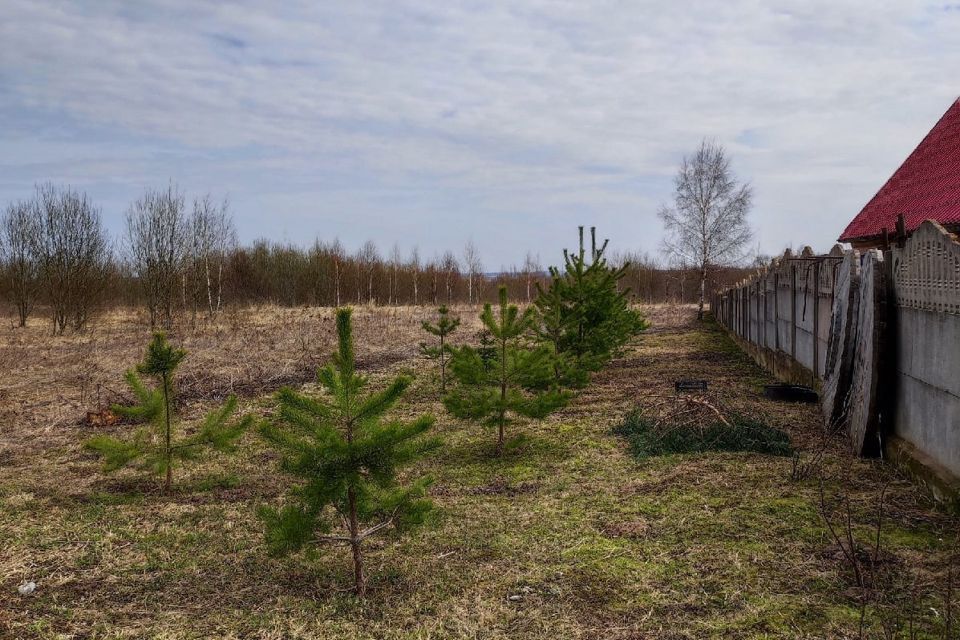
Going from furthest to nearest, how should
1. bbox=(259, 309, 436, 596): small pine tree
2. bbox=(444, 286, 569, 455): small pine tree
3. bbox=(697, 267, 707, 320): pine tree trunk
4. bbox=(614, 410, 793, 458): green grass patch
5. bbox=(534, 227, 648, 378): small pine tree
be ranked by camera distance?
bbox=(697, 267, 707, 320): pine tree trunk
bbox=(534, 227, 648, 378): small pine tree
bbox=(444, 286, 569, 455): small pine tree
bbox=(614, 410, 793, 458): green grass patch
bbox=(259, 309, 436, 596): small pine tree

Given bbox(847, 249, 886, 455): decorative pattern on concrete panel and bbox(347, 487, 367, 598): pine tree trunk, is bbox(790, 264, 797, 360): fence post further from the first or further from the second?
bbox(347, 487, 367, 598): pine tree trunk

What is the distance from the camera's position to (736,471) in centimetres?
622

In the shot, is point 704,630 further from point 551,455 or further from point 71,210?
point 71,210

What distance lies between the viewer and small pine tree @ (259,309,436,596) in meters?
3.83

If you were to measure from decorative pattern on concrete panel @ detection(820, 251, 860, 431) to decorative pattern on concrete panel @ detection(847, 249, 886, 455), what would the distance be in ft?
0.35

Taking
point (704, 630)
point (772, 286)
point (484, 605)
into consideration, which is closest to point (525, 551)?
point (484, 605)

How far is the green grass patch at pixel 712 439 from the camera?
22.8 feet

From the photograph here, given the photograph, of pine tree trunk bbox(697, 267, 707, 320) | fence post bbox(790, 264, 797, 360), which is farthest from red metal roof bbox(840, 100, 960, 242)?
pine tree trunk bbox(697, 267, 707, 320)

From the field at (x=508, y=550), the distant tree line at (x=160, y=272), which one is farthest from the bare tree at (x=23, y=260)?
the field at (x=508, y=550)

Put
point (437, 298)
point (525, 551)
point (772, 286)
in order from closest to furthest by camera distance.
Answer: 1. point (525, 551)
2. point (772, 286)
3. point (437, 298)

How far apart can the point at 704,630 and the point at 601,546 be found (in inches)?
49.0

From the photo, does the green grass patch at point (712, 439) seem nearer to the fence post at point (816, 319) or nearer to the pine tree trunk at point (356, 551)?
the fence post at point (816, 319)

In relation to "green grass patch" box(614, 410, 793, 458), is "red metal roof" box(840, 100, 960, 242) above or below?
above

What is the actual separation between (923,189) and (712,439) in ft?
28.5
